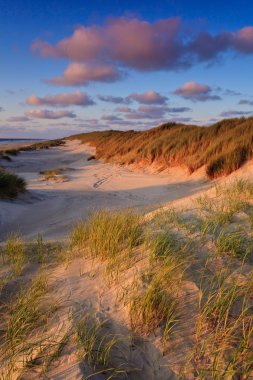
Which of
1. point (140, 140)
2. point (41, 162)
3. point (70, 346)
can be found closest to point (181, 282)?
point (70, 346)

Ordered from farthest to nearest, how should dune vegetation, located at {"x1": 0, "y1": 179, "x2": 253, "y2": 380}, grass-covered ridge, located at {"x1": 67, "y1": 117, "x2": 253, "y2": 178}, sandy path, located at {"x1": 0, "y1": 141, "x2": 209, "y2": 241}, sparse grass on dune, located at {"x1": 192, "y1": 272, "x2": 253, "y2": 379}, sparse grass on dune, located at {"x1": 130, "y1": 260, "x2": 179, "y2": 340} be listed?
grass-covered ridge, located at {"x1": 67, "y1": 117, "x2": 253, "y2": 178}
sandy path, located at {"x1": 0, "y1": 141, "x2": 209, "y2": 241}
sparse grass on dune, located at {"x1": 130, "y1": 260, "x2": 179, "y2": 340}
dune vegetation, located at {"x1": 0, "y1": 179, "x2": 253, "y2": 380}
sparse grass on dune, located at {"x1": 192, "y1": 272, "x2": 253, "y2": 379}

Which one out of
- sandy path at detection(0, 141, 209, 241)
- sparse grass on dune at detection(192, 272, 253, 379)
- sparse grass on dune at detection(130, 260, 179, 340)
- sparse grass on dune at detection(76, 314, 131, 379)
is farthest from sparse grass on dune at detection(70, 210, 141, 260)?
sandy path at detection(0, 141, 209, 241)

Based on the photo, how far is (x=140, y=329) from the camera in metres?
1.84

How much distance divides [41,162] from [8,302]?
16.7 meters

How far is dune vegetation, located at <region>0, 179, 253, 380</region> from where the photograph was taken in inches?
63.3

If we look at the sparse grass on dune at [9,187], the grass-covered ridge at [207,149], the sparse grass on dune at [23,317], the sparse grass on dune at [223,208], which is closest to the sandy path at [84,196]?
the sparse grass on dune at [9,187]

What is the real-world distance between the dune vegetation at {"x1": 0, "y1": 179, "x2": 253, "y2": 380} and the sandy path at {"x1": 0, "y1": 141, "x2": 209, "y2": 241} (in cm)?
229

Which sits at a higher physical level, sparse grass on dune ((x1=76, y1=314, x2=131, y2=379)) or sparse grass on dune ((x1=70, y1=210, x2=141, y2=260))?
sparse grass on dune ((x1=70, y1=210, x2=141, y2=260))

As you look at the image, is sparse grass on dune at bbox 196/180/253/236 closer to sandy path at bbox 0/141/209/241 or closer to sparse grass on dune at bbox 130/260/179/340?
sparse grass on dune at bbox 130/260/179/340

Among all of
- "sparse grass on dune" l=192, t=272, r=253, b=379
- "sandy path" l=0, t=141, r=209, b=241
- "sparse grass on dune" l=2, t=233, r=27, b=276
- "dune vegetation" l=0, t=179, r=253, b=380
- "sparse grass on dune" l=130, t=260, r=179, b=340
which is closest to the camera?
"sparse grass on dune" l=192, t=272, r=253, b=379

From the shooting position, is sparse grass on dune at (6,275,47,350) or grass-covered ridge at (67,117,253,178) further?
grass-covered ridge at (67,117,253,178)

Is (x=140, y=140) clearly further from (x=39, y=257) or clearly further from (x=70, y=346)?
(x=70, y=346)

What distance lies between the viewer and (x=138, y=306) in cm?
192

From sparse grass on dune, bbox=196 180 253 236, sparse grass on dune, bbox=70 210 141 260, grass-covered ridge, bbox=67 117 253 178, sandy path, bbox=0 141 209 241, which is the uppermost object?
grass-covered ridge, bbox=67 117 253 178
